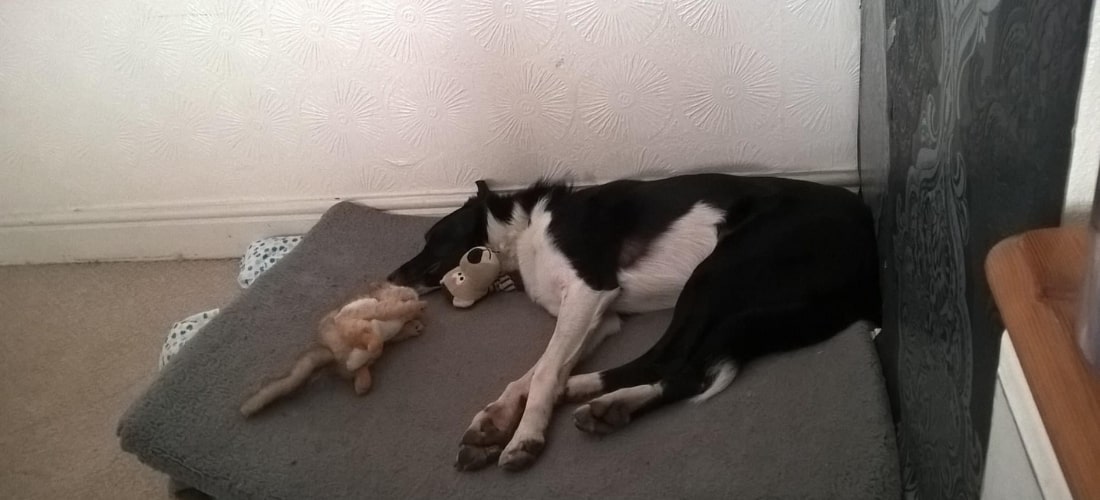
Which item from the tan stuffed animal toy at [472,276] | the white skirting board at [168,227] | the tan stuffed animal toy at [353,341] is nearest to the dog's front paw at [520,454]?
the tan stuffed animal toy at [353,341]

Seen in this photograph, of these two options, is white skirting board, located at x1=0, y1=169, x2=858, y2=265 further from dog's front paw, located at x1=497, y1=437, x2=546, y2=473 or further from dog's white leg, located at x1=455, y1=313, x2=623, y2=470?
dog's front paw, located at x1=497, y1=437, x2=546, y2=473

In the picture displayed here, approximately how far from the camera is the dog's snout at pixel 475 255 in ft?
6.06

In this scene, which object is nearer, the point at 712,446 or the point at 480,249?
the point at 712,446

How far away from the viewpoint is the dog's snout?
6.06ft

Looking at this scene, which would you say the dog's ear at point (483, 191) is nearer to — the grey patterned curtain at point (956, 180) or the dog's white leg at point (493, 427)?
the dog's white leg at point (493, 427)

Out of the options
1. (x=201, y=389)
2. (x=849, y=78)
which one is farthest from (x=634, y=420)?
(x=849, y=78)

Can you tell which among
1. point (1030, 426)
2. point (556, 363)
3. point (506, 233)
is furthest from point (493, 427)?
point (1030, 426)

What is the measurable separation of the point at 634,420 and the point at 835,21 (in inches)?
40.9

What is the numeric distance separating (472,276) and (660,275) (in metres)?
0.42

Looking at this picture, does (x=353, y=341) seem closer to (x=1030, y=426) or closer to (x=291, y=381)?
(x=291, y=381)

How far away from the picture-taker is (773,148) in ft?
6.67

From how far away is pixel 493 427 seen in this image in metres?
1.46

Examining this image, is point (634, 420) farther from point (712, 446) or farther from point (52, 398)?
point (52, 398)

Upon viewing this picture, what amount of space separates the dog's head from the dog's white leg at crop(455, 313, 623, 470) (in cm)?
42
